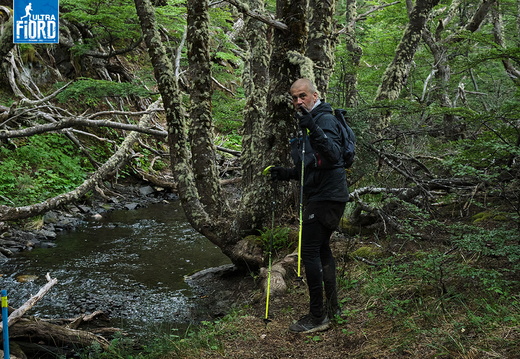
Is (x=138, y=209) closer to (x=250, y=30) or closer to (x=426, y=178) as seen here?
(x=250, y=30)

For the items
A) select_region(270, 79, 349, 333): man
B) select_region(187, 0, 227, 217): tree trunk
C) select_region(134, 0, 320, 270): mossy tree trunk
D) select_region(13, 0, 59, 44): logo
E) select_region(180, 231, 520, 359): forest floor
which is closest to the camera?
select_region(180, 231, 520, 359): forest floor

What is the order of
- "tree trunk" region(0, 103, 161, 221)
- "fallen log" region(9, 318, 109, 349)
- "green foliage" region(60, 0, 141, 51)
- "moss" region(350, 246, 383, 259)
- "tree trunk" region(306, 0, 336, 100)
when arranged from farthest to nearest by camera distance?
"green foliage" region(60, 0, 141, 51)
"tree trunk" region(0, 103, 161, 221)
"tree trunk" region(306, 0, 336, 100)
"moss" region(350, 246, 383, 259)
"fallen log" region(9, 318, 109, 349)

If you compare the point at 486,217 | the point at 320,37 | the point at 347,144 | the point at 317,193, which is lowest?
the point at 486,217

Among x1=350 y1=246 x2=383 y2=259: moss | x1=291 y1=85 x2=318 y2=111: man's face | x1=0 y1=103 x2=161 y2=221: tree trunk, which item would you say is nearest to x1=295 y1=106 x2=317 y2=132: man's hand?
x1=291 y1=85 x2=318 y2=111: man's face

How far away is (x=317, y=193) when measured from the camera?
13.4ft

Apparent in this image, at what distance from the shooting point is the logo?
8516 millimetres

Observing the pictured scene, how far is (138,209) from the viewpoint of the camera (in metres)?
13.1

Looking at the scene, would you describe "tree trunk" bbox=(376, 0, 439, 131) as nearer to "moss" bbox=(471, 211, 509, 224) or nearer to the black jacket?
"moss" bbox=(471, 211, 509, 224)

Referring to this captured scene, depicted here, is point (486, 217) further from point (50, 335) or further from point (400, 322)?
point (50, 335)

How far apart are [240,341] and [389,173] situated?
449 centimetres

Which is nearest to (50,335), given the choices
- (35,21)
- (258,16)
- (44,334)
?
(44,334)

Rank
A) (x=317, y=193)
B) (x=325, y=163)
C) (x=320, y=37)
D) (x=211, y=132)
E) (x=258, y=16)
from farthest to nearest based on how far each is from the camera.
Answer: (x=320, y=37) < (x=211, y=132) < (x=258, y=16) < (x=317, y=193) < (x=325, y=163)

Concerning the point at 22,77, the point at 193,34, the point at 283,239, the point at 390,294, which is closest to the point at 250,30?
the point at 193,34

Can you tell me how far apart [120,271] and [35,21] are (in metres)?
6.39
